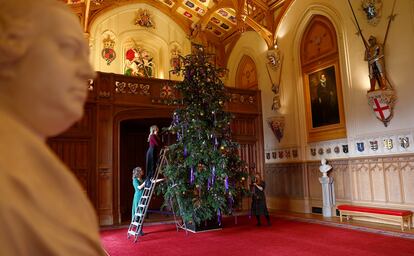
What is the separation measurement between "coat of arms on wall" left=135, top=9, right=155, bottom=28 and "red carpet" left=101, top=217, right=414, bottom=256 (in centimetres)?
740

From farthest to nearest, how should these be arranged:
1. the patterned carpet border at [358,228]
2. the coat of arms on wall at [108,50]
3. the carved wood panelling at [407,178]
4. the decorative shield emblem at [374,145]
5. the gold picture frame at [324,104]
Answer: the coat of arms on wall at [108,50] → the gold picture frame at [324,104] → the decorative shield emblem at [374,145] → the carved wood panelling at [407,178] → the patterned carpet border at [358,228]

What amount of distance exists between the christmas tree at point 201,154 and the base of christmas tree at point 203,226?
0.19 metres

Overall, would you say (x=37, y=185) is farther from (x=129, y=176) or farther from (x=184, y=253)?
(x=129, y=176)

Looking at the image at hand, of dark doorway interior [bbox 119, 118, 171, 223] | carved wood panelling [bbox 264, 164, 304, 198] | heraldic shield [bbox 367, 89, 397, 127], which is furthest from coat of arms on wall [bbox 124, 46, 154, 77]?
heraldic shield [bbox 367, 89, 397, 127]

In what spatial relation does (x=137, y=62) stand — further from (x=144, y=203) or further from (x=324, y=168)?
(x=324, y=168)

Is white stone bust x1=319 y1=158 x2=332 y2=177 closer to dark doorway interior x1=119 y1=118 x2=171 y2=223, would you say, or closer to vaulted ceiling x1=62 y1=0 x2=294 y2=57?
vaulted ceiling x1=62 y1=0 x2=294 y2=57

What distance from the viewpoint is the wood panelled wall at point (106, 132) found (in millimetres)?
7297

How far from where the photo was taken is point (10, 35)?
737mm

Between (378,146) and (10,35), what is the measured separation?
24.3 ft

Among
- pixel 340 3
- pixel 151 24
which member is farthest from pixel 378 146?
pixel 151 24

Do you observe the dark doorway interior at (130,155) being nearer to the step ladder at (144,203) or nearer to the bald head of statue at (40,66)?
the step ladder at (144,203)

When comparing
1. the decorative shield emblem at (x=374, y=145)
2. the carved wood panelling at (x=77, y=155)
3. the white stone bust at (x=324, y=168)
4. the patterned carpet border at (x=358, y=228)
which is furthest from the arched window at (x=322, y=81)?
the carved wood panelling at (x=77, y=155)

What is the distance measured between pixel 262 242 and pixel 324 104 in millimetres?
4516

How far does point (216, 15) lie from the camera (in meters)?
11.5
